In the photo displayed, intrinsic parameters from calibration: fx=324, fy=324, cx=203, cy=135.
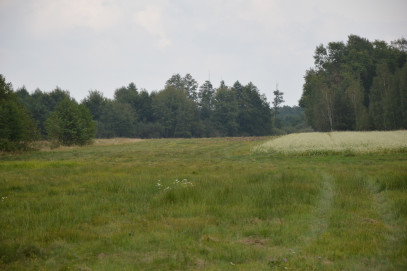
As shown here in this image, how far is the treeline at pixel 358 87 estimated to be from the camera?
2559 inches

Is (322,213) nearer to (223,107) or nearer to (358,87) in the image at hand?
(358,87)

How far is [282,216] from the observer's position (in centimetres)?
965

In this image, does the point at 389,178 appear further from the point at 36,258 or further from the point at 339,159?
the point at 36,258

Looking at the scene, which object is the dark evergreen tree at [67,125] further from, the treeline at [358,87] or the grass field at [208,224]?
the treeline at [358,87]

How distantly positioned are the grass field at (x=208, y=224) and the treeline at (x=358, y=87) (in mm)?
59646

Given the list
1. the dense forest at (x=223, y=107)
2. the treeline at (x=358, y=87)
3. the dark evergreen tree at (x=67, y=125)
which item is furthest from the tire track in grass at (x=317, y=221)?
the treeline at (x=358, y=87)

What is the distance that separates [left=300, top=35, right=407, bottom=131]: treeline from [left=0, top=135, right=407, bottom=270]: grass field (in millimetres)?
59646

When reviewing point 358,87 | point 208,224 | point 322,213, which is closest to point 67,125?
point 208,224

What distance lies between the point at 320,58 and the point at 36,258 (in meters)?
103

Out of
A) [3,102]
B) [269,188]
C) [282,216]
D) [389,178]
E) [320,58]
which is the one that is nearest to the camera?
[282,216]

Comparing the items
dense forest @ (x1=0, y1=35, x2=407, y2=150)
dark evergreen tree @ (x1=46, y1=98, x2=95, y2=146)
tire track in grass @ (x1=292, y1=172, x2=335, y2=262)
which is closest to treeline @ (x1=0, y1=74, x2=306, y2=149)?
dense forest @ (x1=0, y1=35, x2=407, y2=150)

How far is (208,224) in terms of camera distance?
29.3ft

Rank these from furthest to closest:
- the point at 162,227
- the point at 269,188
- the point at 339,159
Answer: the point at 339,159, the point at 269,188, the point at 162,227

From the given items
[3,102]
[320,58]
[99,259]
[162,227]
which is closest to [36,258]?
[99,259]
